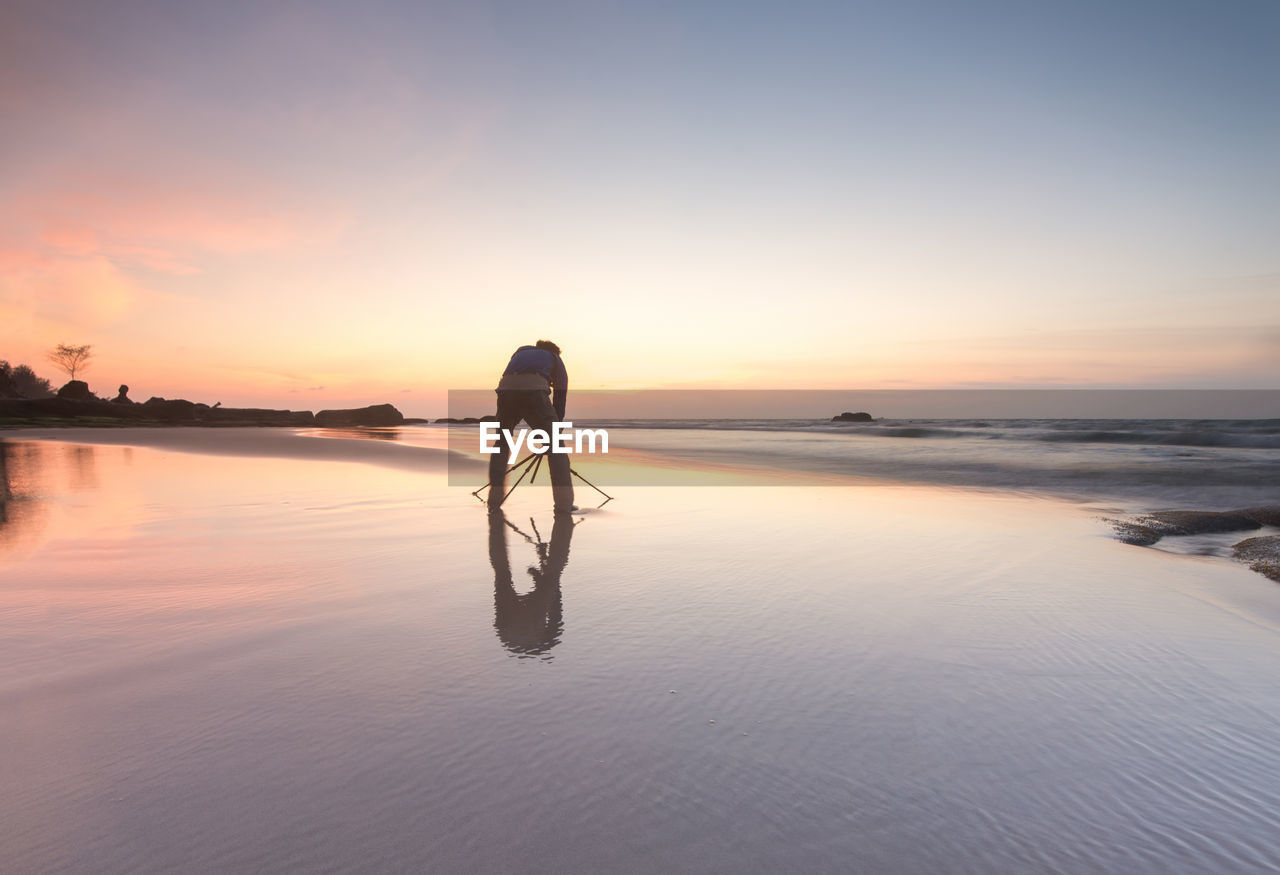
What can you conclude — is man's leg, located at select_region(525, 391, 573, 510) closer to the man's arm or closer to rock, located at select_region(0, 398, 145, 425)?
the man's arm

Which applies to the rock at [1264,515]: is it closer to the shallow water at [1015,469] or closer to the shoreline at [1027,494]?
the shoreline at [1027,494]

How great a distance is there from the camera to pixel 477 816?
1858 mm

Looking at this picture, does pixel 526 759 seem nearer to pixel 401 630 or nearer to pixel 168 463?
→ pixel 401 630

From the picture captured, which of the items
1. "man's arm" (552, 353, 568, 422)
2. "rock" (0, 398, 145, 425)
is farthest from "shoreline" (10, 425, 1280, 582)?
"rock" (0, 398, 145, 425)

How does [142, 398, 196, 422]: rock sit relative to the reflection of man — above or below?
above

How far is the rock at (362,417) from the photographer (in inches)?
2864

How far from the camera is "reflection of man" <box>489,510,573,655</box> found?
340 centimetres

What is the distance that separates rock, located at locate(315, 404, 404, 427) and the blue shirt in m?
68.3

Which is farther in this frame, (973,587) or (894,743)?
(973,587)

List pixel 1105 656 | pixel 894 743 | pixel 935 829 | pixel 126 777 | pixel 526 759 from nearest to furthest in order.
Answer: pixel 935 829, pixel 126 777, pixel 526 759, pixel 894 743, pixel 1105 656

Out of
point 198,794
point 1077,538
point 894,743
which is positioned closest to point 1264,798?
point 894,743

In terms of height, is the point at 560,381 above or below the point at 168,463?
above

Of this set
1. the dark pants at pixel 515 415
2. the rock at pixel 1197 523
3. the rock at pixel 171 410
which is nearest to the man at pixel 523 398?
the dark pants at pixel 515 415

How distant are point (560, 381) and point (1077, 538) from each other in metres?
6.52
